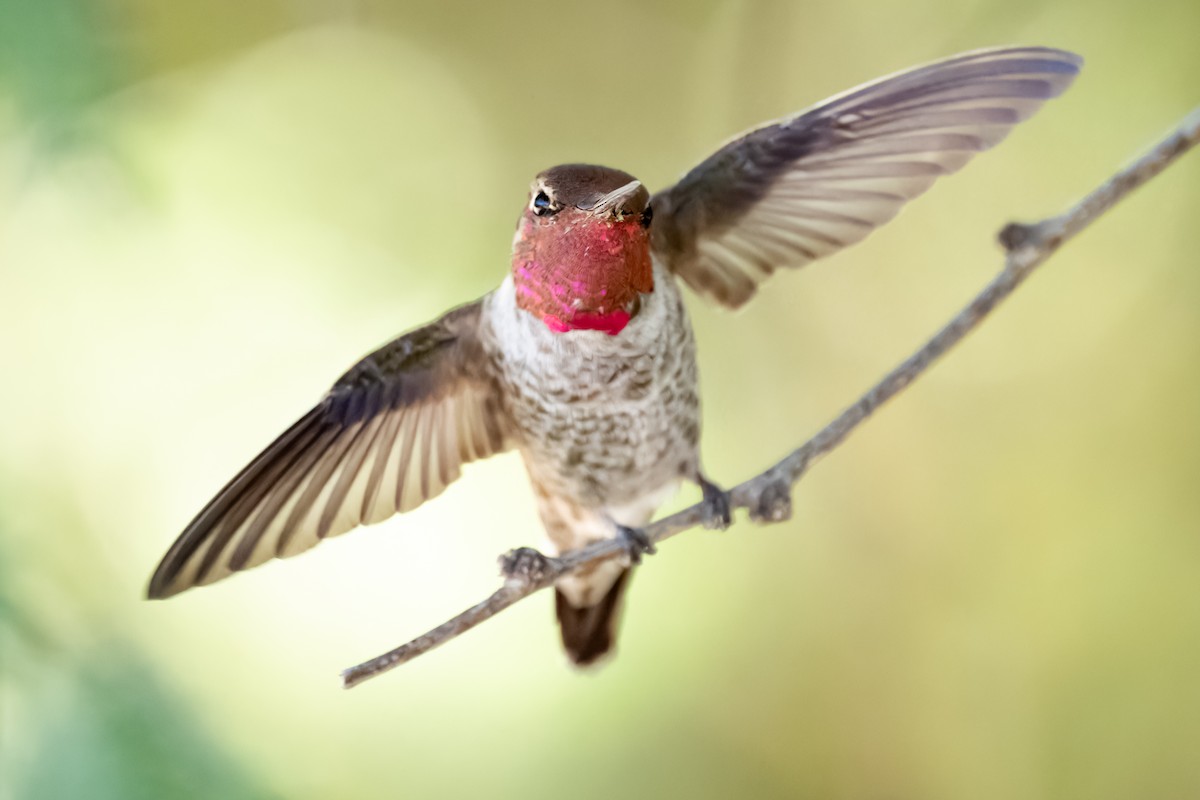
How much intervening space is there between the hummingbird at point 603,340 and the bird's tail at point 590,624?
0.10 meters

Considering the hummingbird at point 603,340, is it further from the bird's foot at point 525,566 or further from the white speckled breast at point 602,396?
the bird's foot at point 525,566

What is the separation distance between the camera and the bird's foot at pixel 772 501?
2.95 feet

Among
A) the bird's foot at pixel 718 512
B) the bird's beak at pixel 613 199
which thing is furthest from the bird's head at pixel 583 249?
the bird's foot at pixel 718 512

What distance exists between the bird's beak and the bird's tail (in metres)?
0.65

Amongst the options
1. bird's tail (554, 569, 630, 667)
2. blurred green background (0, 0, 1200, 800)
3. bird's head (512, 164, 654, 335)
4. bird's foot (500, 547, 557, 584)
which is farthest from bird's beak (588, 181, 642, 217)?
blurred green background (0, 0, 1200, 800)

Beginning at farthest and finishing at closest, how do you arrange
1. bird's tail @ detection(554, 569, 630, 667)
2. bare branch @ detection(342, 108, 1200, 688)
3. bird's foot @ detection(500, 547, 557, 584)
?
bird's tail @ detection(554, 569, 630, 667) → bird's foot @ detection(500, 547, 557, 584) → bare branch @ detection(342, 108, 1200, 688)

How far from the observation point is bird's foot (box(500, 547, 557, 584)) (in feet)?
2.77

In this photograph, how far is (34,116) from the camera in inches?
56.9

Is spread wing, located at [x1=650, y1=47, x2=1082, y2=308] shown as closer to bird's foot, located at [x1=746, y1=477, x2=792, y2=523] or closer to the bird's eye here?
the bird's eye

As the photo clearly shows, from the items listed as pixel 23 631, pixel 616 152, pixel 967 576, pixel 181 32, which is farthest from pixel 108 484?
pixel 967 576

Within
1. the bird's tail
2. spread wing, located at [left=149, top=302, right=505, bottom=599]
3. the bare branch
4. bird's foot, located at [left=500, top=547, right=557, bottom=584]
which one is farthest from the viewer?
the bird's tail

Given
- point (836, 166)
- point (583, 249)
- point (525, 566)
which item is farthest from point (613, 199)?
point (836, 166)

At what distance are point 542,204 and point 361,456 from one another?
1.33 feet

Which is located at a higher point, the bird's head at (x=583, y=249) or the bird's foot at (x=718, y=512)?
the bird's head at (x=583, y=249)
